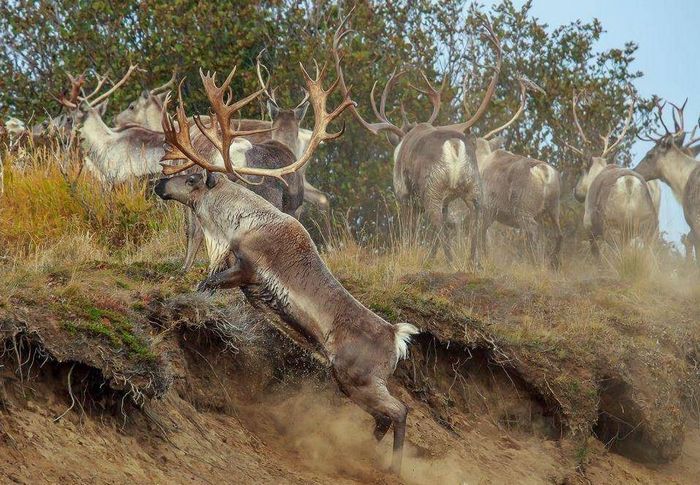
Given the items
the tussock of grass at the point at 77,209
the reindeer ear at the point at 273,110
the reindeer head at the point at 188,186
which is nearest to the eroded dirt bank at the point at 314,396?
the reindeer head at the point at 188,186

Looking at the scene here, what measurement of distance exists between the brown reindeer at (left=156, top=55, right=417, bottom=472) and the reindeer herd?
0.01m

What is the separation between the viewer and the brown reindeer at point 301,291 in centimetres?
811

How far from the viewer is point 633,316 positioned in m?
A: 11.6

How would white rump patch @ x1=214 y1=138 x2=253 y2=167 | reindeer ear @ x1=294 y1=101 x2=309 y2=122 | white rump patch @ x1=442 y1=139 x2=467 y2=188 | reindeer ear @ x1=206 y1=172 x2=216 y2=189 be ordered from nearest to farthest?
reindeer ear @ x1=206 y1=172 x2=216 y2=189, white rump patch @ x1=214 y1=138 x2=253 y2=167, white rump patch @ x1=442 y1=139 x2=467 y2=188, reindeer ear @ x1=294 y1=101 x2=309 y2=122

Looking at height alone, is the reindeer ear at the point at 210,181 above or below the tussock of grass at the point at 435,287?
above

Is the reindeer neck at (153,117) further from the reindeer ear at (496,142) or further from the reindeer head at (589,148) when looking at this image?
the reindeer head at (589,148)

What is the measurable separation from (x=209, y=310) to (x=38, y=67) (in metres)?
9.78

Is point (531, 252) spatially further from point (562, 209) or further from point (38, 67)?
point (38, 67)

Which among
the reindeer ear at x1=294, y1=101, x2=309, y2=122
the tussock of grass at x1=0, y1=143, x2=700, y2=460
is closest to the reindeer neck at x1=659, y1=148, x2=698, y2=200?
the tussock of grass at x1=0, y1=143, x2=700, y2=460

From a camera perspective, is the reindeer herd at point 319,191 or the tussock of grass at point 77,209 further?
the tussock of grass at point 77,209

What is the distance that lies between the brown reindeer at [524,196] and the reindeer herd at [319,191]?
18 mm

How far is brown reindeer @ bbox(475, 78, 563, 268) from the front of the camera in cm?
1523

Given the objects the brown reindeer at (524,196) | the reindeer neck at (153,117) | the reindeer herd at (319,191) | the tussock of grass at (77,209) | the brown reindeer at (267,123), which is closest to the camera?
the reindeer herd at (319,191)

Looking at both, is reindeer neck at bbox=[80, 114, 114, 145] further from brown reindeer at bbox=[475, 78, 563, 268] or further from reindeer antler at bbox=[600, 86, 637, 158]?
reindeer antler at bbox=[600, 86, 637, 158]
